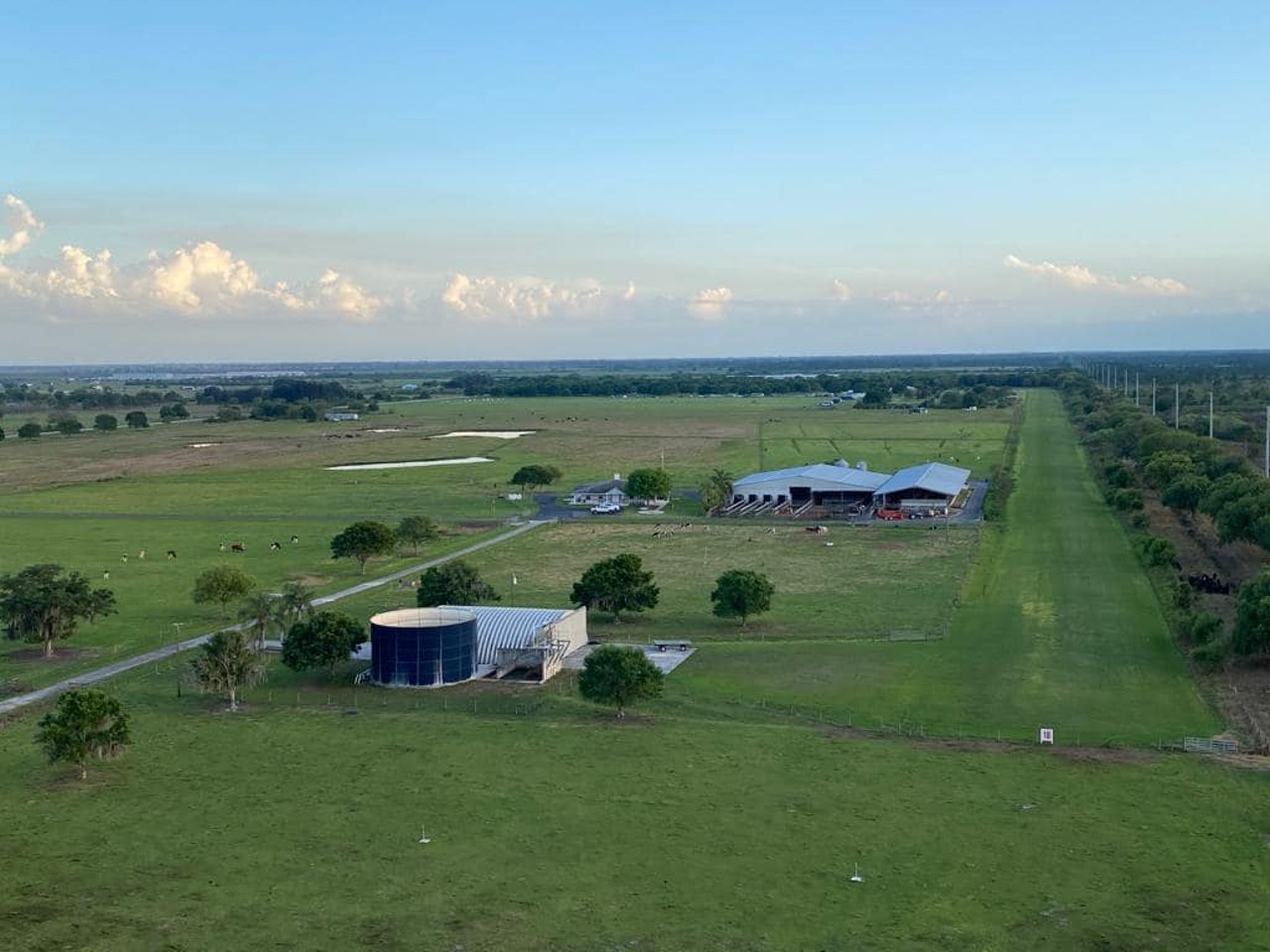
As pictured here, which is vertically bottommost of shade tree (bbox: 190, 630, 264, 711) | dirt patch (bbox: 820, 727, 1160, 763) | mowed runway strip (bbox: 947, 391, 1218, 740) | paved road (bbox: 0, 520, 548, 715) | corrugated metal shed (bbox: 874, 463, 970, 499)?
paved road (bbox: 0, 520, 548, 715)

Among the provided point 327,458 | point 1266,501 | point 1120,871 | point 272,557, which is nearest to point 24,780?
point 1120,871

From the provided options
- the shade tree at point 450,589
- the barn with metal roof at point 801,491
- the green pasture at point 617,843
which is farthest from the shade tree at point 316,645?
the barn with metal roof at point 801,491

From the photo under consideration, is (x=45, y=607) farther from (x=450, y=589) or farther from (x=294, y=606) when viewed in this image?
(x=450, y=589)

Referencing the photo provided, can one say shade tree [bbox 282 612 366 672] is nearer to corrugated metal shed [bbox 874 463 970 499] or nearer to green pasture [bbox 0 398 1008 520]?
green pasture [bbox 0 398 1008 520]

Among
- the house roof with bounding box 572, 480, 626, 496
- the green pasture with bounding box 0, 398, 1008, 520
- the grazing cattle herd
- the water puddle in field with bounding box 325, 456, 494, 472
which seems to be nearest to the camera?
the grazing cattle herd

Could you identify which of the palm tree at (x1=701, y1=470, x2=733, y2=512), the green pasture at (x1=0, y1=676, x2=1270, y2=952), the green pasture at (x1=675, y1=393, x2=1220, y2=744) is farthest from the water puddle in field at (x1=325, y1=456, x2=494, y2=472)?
the green pasture at (x1=0, y1=676, x2=1270, y2=952)

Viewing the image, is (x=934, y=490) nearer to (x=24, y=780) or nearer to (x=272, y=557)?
(x=272, y=557)
